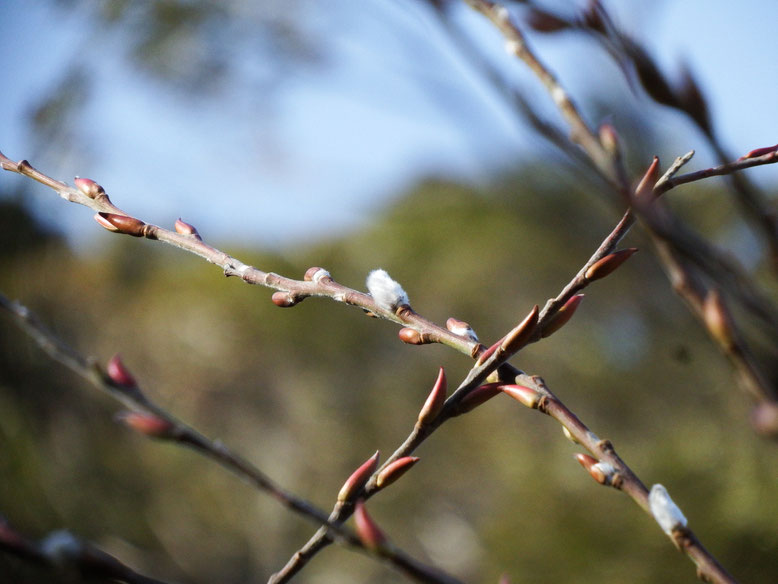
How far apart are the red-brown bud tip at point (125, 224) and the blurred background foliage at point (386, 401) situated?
0.61 meters

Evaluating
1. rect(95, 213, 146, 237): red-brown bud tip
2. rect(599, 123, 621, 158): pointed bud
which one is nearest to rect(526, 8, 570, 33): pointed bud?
rect(599, 123, 621, 158): pointed bud

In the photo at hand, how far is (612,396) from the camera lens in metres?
3.43

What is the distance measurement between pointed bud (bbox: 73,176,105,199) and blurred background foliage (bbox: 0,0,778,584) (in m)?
0.61

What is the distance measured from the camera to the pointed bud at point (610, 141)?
26cm

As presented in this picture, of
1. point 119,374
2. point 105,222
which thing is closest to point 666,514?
point 119,374

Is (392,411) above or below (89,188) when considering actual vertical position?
above

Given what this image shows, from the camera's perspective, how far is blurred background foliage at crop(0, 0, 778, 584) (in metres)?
2.00

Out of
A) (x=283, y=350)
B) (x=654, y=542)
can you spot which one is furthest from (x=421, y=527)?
(x=654, y=542)

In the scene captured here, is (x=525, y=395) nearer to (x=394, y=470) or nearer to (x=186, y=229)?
(x=394, y=470)

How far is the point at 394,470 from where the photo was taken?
1.01 feet

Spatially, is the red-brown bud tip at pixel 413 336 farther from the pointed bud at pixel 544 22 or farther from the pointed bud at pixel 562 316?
the pointed bud at pixel 544 22

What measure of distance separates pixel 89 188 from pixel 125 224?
0.14ft

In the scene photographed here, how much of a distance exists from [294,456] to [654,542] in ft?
9.51

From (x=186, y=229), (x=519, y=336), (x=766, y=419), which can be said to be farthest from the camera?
(x=186, y=229)
